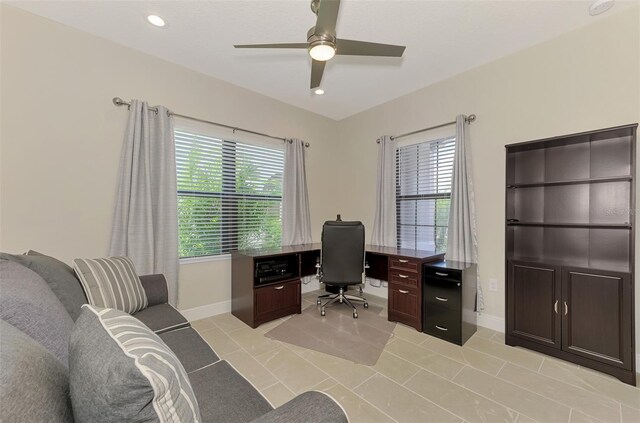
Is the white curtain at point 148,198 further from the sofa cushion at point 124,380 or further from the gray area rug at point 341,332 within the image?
the sofa cushion at point 124,380

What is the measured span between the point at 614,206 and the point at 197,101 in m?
4.19

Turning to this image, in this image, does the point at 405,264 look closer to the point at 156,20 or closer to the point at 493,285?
the point at 493,285

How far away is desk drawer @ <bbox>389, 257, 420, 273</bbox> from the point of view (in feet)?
9.52

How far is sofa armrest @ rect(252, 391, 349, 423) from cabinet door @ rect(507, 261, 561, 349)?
240cm

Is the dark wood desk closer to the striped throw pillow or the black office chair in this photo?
the black office chair

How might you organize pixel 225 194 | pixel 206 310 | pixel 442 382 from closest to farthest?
pixel 442 382 < pixel 206 310 < pixel 225 194

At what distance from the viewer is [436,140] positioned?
3.47 m

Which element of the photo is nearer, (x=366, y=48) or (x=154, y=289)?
(x=366, y=48)

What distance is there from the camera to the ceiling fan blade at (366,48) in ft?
6.15

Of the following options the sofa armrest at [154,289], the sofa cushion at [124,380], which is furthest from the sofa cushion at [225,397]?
the sofa armrest at [154,289]

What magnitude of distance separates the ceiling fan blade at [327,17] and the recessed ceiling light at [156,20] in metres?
1.57

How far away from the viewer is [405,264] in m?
3.00

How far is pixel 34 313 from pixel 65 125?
225 centimetres

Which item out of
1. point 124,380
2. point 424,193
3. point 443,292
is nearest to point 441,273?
point 443,292
